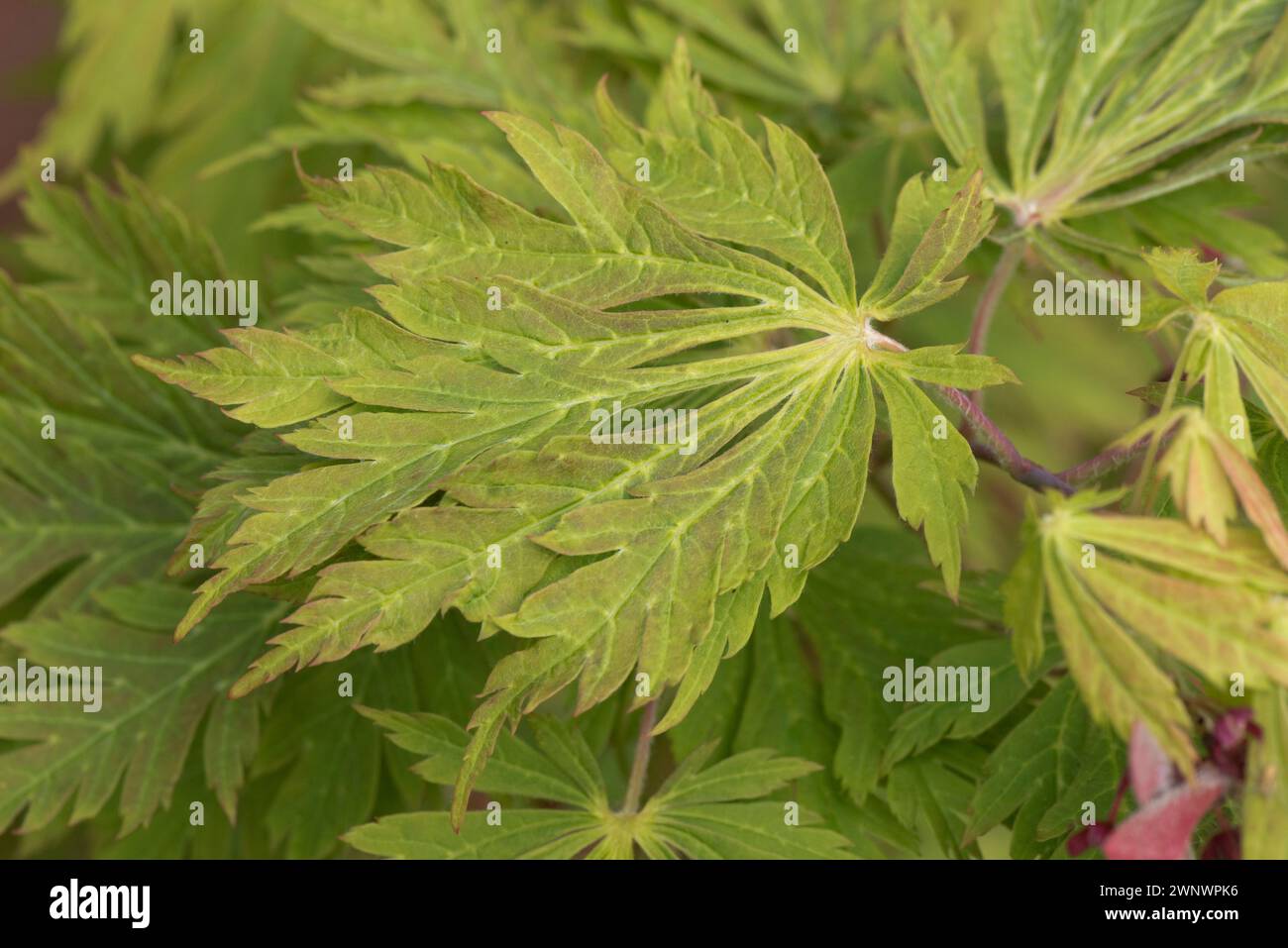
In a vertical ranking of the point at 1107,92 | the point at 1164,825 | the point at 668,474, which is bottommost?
the point at 1164,825

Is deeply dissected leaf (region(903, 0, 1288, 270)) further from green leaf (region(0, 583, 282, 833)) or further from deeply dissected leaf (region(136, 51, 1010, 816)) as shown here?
green leaf (region(0, 583, 282, 833))

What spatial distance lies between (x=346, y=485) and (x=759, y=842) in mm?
412

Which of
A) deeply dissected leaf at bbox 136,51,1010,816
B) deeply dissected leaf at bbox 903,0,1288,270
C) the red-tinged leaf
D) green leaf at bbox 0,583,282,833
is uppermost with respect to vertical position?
deeply dissected leaf at bbox 903,0,1288,270

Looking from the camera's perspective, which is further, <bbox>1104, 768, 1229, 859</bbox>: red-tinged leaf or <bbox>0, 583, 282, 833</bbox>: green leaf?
<bbox>0, 583, 282, 833</bbox>: green leaf

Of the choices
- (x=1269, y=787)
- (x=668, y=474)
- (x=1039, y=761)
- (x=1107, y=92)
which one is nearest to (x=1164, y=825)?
(x=1269, y=787)

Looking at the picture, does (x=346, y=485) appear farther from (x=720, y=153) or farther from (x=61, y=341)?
(x=61, y=341)

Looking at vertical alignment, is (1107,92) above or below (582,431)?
above

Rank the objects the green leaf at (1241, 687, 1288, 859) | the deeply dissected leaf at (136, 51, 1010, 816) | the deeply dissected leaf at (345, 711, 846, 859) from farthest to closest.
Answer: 1. the deeply dissected leaf at (345, 711, 846, 859)
2. the deeply dissected leaf at (136, 51, 1010, 816)
3. the green leaf at (1241, 687, 1288, 859)

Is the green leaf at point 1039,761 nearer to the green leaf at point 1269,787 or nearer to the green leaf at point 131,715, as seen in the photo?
the green leaf at point 1269,787

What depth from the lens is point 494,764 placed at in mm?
842

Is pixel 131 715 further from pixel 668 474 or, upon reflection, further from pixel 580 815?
pixel 668 474

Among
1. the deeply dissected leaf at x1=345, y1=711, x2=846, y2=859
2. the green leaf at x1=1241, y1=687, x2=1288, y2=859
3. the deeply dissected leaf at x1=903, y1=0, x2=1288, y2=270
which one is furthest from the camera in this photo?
the deeply dissected leaf at x1=903, y1=0, x2=1288, y2=270

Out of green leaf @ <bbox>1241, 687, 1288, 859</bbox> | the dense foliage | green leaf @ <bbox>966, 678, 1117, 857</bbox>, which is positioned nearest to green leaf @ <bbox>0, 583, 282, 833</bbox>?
the dense foliage
